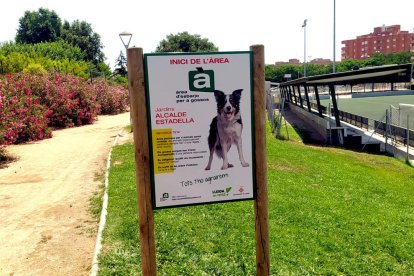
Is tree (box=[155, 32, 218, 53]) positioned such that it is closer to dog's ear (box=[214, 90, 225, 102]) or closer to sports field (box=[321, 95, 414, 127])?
sports field (box=[321, 95, 414, 127])

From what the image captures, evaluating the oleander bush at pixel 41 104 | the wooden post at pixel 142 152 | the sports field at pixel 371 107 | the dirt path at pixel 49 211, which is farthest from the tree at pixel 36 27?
the wooden post at pixel 142 152

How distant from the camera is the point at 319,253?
17.0 ft

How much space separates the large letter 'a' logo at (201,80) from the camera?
351 cm

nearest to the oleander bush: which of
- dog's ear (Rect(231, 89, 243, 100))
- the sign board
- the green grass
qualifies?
the green grass

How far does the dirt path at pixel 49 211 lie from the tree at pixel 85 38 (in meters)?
60.6

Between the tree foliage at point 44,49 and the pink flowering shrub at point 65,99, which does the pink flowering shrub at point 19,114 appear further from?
the tree foliage at point 44,49

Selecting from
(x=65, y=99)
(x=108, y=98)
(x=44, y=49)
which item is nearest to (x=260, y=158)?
(x=65, y=99)

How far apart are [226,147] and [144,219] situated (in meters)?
1.03

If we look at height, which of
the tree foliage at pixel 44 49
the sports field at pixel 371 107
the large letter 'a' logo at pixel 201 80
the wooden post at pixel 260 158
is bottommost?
the sports field at pixel 371 107

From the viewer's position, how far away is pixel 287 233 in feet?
19.0

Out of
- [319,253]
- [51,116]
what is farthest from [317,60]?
[319,253]

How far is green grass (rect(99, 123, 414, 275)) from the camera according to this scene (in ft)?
15.8

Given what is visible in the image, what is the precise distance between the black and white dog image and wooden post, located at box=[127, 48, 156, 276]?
0.60m

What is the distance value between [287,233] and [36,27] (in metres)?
75.5
